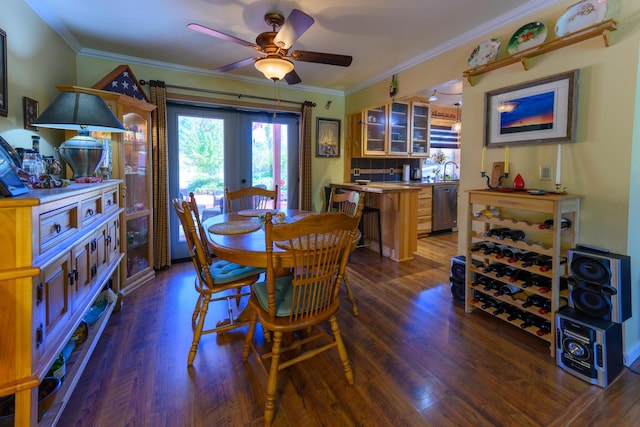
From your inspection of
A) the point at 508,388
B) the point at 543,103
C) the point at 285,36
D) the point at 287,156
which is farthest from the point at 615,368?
the point at 287,156

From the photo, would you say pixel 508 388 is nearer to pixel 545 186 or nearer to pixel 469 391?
pixel 469 391

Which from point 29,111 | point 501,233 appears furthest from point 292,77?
point 501,233

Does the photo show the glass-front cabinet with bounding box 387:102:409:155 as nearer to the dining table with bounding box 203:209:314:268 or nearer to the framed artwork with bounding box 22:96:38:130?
the dining table with bounding box 203:209:314:268

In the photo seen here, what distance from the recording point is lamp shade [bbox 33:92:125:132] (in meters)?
1.85

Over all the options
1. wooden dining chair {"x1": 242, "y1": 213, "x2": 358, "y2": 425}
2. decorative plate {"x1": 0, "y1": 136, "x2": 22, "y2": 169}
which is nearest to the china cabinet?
decorative plate {"x1": 0, "y1": 136, "x2": 22, "y2": 169}

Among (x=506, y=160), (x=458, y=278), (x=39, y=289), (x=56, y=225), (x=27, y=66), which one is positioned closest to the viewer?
(x=39, y=289)

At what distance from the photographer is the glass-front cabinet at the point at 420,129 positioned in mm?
5293

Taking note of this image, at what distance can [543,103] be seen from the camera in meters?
2.13

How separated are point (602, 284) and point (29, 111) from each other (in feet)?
12.5

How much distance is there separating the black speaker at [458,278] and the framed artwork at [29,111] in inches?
135

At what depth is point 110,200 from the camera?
224 cm

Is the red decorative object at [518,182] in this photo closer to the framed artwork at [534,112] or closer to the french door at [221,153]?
the framed artwork at [534,112]

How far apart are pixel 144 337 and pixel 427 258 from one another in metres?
3.29

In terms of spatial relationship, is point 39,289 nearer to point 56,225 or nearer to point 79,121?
point 56,225
